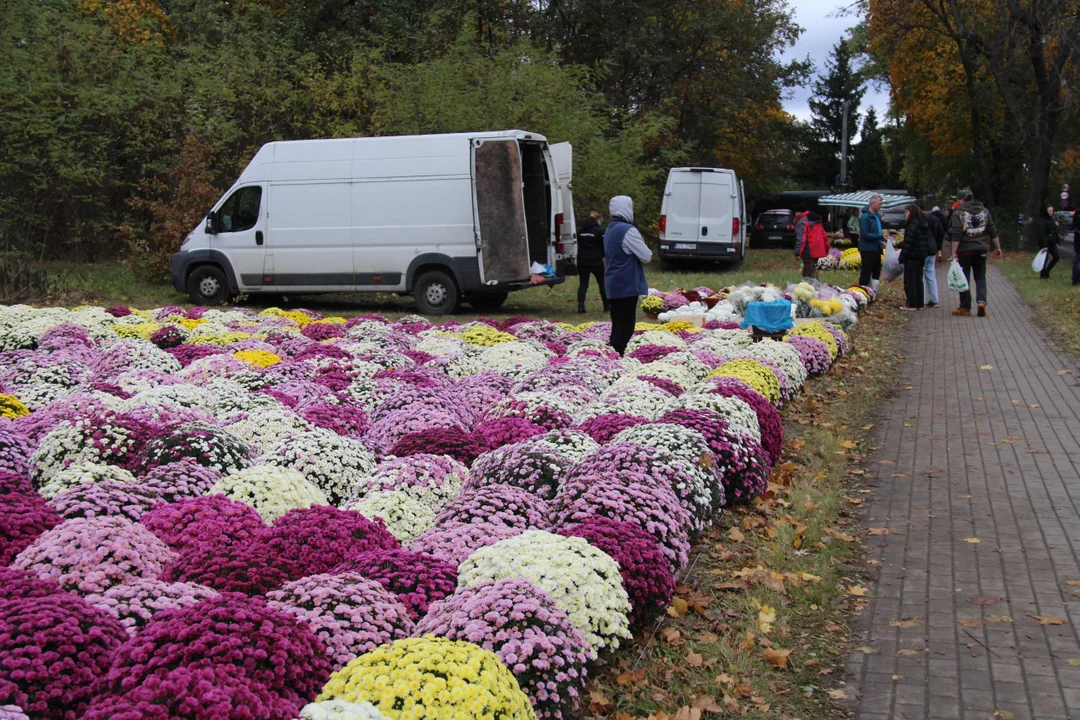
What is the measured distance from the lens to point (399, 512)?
5.46m

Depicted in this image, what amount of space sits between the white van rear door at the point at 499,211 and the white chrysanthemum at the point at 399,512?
10.8 metres

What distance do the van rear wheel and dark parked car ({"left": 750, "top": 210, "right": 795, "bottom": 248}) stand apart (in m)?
26.4

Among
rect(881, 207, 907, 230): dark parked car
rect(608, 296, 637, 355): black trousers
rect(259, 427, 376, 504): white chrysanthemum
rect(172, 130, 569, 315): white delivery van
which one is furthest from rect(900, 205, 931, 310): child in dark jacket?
rect(881, 207, 907, 230): dark parked car

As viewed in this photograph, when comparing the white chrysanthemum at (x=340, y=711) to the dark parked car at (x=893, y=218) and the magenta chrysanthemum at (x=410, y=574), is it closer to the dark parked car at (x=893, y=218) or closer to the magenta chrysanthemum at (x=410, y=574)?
the magenta chrysanthemum at (x=410, y=574)

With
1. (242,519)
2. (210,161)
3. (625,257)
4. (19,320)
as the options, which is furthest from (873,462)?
(210,161)

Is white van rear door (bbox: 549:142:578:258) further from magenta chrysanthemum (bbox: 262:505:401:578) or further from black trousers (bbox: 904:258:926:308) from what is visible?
magenta chrysanthemum (bbox: 262:505:401:578)

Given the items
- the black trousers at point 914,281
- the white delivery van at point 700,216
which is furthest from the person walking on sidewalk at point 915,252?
the white delivery van at point 700,216

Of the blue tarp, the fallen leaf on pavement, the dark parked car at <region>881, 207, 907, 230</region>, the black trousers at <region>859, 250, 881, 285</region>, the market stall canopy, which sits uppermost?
the market stall canopy

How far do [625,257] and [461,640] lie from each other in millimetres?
7217

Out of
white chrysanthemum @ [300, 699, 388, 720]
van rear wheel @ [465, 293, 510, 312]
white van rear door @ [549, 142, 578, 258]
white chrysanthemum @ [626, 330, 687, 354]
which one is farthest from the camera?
white van rear door @ [549, 142, 578, 258]

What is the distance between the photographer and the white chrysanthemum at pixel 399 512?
539cm

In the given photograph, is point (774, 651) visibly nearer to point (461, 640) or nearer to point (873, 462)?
point (461, 640)

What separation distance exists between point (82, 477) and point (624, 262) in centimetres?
625

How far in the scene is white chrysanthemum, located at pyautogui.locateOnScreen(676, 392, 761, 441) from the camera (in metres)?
7.13
